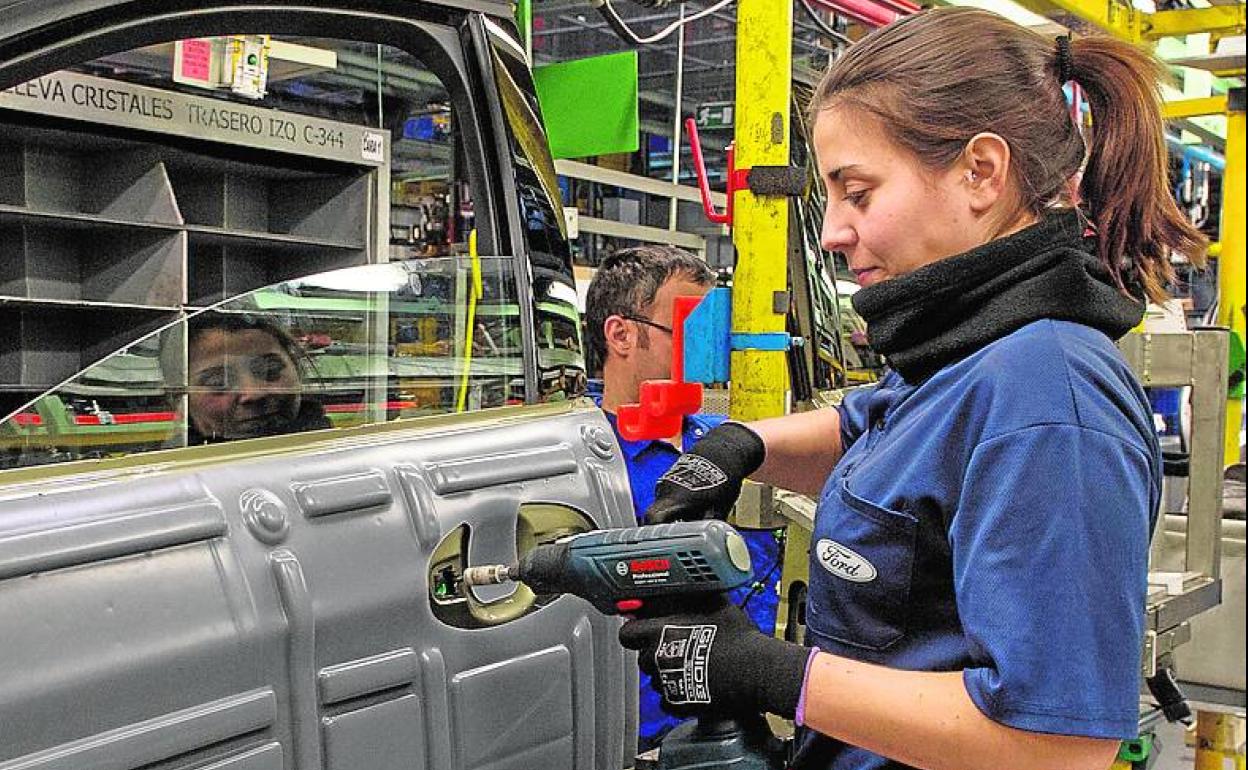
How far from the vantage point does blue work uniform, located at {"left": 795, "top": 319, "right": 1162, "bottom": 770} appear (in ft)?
3.82

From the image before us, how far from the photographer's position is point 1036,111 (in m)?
1.36

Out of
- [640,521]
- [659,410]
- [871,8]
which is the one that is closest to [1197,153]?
[871,8]

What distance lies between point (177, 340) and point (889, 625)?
87 centimetres

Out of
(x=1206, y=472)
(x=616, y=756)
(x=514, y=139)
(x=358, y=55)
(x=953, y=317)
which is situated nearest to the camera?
(x=953, y=317)

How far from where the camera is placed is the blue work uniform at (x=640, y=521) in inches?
102

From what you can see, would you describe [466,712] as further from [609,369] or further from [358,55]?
[358,55]

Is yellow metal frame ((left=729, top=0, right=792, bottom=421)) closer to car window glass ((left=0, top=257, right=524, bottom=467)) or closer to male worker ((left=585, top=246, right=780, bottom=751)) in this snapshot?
male worker ((left=585, top=246, right=780, bottom=751))

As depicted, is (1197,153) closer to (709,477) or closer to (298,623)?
(709,477)

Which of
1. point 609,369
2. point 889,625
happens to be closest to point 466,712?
point 889,625

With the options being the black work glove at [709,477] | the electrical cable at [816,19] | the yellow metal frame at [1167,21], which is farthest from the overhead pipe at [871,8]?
the black work glove at [709,477]

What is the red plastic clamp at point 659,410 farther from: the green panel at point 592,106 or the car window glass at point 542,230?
the car window glass at point 542,230

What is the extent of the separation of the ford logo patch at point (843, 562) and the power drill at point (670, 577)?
0.09 meters

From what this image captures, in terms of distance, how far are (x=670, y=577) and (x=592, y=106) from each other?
1.55 metres

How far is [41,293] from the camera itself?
208 inches
